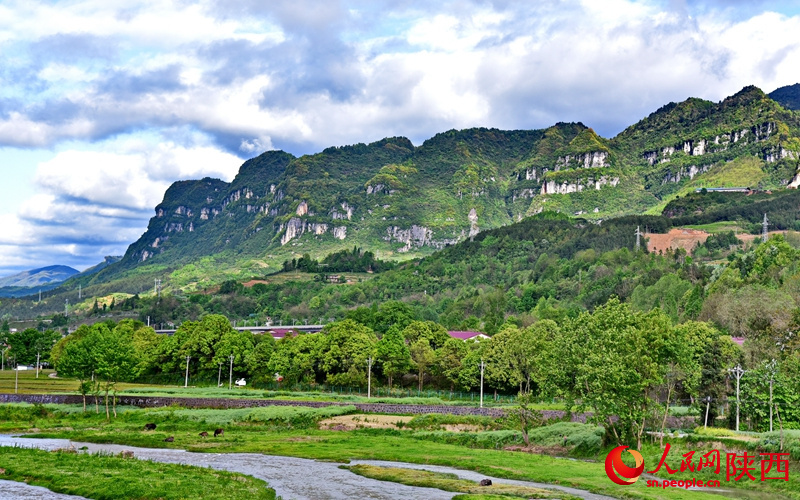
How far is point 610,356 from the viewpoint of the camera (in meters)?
73.4

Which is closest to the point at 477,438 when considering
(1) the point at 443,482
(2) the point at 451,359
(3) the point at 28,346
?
(1) the point at 443,482

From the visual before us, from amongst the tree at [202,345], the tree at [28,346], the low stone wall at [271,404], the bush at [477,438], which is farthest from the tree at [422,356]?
the tree at [28,346]

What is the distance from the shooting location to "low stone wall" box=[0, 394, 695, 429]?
95.1 meters

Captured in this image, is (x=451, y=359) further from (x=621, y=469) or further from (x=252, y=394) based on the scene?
(x=621, y=469)

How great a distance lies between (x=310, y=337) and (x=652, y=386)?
3005 inches

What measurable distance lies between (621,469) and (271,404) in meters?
52.3

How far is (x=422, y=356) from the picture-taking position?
130000mm

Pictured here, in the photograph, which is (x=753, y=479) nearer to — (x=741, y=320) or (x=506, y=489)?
(x=506, y=489)

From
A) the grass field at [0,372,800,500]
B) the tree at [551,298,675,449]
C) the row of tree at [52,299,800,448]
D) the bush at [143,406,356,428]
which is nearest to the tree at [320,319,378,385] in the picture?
the row of tree at [52,299,800,448]

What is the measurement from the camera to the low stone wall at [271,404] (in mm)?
95062

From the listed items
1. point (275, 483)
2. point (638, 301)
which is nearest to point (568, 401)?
point (275, 483)

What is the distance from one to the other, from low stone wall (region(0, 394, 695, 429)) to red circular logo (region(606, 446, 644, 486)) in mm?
22416

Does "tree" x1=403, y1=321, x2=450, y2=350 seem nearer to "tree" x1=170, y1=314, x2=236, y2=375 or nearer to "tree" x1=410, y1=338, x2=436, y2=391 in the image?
"tree" x1=410, y1=338, x2=436, y2=391

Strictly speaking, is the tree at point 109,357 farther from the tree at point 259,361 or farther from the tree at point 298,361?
the tree at point 259,361
